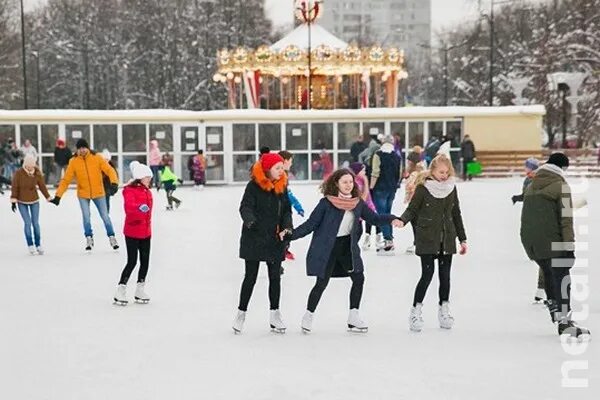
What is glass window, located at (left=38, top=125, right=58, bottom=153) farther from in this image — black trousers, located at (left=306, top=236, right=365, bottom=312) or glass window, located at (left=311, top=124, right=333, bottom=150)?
black trousers, located at (left=306, top=236, right=365, bottom=312)

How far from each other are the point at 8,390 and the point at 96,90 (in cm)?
4973

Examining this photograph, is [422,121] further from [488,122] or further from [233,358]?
[233,358]

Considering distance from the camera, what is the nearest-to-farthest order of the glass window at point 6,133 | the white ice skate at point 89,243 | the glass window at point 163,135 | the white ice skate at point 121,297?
the white ice skate at point 121,297 → the white ice skate at point 89,243 → the glass window at point 6,133 → the glass window at point 163,135

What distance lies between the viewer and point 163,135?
2731 cm

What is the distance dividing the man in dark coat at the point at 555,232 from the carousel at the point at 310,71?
27352mm

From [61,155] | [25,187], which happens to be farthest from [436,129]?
[25,187]

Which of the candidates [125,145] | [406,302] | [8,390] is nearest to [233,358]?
[8,390]

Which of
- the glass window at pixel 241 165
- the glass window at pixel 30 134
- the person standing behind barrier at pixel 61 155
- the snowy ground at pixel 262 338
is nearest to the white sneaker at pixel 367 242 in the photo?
the snowy ground at pixel 262 338

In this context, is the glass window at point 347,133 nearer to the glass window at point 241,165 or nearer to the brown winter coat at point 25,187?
the glass window at point 241,165

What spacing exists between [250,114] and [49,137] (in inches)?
229

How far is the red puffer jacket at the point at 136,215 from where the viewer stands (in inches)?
329

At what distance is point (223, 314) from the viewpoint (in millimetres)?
7984

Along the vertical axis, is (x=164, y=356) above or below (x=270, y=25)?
below

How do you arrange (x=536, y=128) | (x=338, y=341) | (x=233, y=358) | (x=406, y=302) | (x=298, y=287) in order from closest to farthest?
(x=233, y=358), (x=338, y=341), (x=406, y=302), (x=298, y=287), (x=536, y=128)
